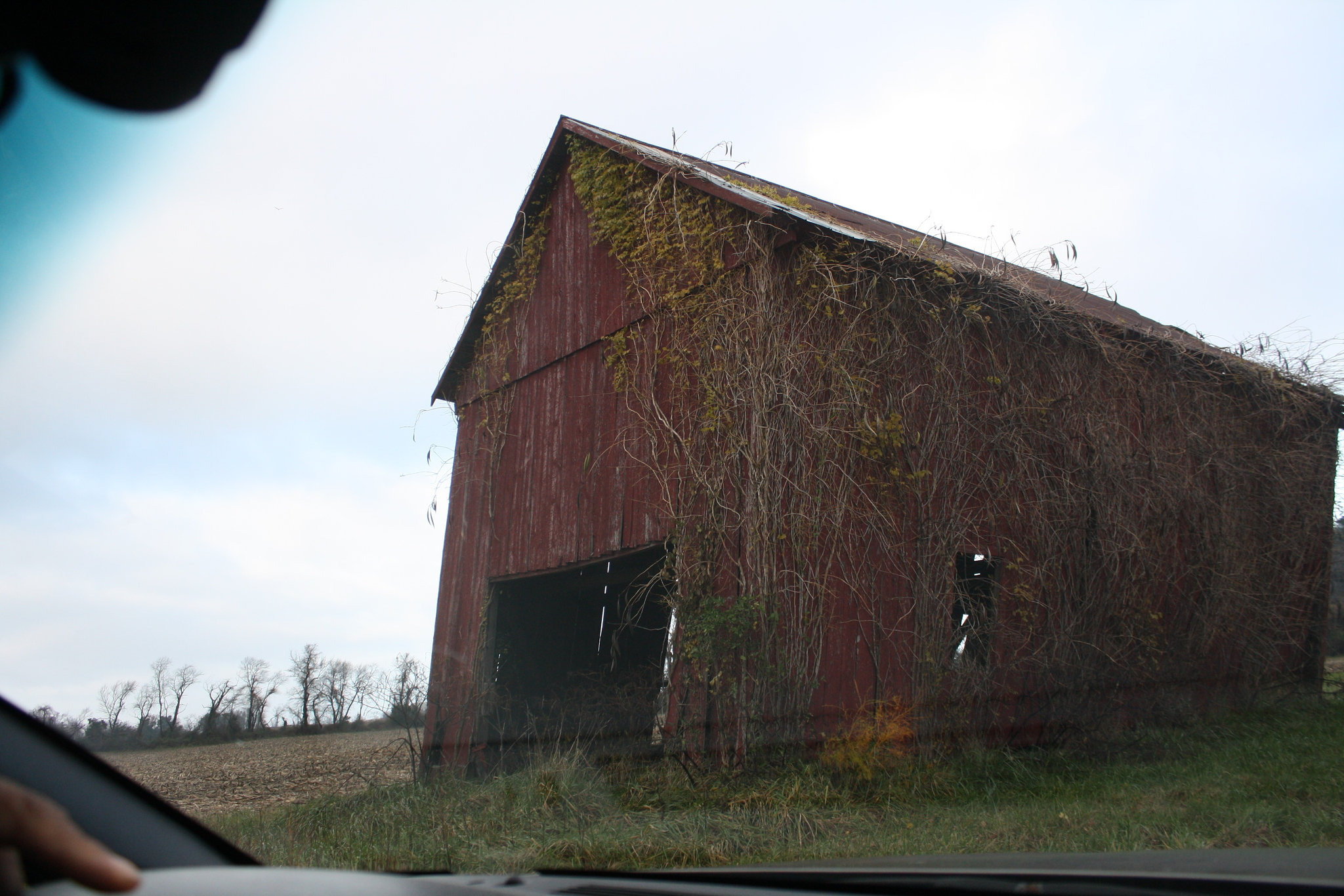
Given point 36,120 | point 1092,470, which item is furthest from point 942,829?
point 36,120

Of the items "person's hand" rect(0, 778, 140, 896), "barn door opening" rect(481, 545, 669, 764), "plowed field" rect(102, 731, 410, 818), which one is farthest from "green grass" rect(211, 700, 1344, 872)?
"person's hand" rect(0, 778, 140, 896)

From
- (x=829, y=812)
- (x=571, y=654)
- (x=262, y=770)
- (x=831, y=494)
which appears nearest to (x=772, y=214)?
(x=831, y=494)

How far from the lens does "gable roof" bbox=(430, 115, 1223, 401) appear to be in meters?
7.68

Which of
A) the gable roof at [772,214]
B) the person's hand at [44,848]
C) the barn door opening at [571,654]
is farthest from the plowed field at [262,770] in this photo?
the person's hand at [44,848]

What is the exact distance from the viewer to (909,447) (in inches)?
294

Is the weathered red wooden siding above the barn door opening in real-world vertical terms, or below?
above

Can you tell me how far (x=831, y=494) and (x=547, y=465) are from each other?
11.9 feet

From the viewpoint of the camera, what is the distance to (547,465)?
960 centimetres

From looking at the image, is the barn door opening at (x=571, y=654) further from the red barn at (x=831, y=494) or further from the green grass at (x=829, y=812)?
the green grass at (x=829, y=812)

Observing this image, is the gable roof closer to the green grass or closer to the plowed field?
the green grass

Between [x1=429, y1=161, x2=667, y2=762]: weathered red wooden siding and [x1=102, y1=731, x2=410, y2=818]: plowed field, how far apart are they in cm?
85

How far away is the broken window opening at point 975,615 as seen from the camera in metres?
7.36

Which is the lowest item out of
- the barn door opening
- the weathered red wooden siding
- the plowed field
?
the plowed field

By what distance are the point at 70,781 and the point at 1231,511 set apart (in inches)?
434
